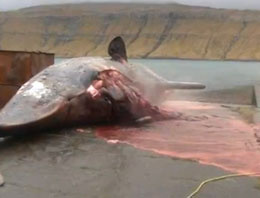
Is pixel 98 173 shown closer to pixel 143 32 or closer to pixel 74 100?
pixel 74 100

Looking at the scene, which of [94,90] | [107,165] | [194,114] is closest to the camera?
[107,165]

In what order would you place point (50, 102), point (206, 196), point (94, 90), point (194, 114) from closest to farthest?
1. point (206, 196)
2. point (50, 102)
3. point (94, 90)
4. point (194, 114)

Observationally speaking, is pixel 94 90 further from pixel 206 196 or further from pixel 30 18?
pixel 30 18

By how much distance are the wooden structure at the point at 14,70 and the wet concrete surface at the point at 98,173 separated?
3.47m

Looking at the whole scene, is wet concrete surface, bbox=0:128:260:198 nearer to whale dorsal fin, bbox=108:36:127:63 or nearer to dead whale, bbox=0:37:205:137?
dead whale, bbox=0:37:205:137

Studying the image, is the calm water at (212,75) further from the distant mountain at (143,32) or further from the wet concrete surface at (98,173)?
the distant mountain at (143,32)

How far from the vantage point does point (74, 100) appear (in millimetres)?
6000

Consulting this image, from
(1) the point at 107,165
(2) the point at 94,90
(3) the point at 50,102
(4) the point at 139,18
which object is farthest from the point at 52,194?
(4) the point at 139,18

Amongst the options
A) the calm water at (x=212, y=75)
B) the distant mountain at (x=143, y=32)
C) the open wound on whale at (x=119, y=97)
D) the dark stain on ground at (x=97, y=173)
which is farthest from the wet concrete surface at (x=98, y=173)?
the distant mountain at (x=143, y=32)

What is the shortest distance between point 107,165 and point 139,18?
120 meters

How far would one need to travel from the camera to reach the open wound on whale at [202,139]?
15.6 ft

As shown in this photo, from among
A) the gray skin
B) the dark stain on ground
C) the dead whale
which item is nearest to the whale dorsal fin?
the dead whale

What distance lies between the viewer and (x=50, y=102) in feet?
18.5

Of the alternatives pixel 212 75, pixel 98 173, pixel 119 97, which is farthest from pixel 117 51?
pixel 212 75
